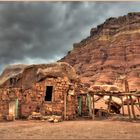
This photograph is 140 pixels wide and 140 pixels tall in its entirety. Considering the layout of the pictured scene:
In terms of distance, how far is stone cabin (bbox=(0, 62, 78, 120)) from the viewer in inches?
749

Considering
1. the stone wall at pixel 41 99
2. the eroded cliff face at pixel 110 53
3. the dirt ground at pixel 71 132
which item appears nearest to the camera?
the dirt ground at pixel 71 132

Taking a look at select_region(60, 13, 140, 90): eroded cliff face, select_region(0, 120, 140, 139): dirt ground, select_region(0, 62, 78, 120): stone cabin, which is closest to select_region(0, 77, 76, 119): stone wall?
select_region(0, 62, 78, 120): stone cabin

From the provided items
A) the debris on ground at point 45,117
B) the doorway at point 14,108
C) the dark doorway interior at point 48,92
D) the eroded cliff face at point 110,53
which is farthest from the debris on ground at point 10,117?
the eroded cliff face at point 110,53

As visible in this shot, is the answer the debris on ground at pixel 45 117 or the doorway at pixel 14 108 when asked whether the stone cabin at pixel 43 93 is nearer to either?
the doorway at pixel 14 108

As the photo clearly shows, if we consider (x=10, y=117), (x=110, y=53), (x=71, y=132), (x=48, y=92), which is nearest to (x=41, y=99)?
(x=48, y=92)

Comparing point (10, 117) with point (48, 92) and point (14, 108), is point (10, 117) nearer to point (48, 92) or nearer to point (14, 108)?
point (14, 108)

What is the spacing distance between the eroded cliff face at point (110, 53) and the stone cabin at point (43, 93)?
39.0 m

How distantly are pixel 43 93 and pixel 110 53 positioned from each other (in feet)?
197

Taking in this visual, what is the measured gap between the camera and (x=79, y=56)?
85.2 metres

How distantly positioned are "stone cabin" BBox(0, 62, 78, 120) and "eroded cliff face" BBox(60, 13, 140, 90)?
128ft

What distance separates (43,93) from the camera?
1939cm

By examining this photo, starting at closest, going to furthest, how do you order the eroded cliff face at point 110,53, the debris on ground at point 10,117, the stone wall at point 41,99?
the stone wall at point 41,99 → the debris on ground at point 10,117 → the eroded cliff face at point 110,53

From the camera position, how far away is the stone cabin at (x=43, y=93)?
19016 mm

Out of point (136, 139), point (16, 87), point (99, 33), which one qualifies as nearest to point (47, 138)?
point (136, 139)
